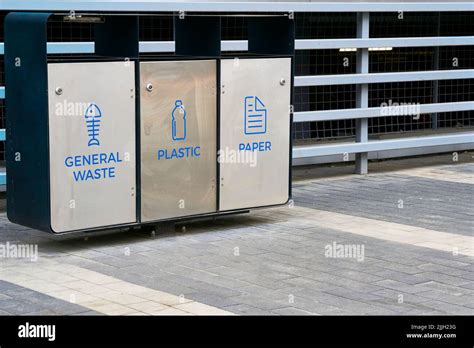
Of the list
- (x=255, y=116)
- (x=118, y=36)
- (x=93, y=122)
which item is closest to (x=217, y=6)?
(x=255, y=116)

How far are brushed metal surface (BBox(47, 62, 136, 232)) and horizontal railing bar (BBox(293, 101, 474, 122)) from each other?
369cm

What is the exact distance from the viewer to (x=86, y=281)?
7914mm

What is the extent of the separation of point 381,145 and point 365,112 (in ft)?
1.93

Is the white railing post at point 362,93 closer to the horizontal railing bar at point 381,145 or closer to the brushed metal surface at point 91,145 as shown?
the horizontal railing bar at point 381,145

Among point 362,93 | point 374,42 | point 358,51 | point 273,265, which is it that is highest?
point 374,42

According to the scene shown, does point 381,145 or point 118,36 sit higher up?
point 118,36

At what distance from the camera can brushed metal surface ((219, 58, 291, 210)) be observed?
32.7 ft

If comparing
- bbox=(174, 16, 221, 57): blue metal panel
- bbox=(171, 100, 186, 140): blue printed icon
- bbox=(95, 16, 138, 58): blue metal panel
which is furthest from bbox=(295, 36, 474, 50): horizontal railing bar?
bbox=(95, 16, 138, 58): blue metal panel

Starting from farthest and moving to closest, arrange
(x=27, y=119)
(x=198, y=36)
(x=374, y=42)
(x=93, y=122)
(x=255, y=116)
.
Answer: (x=374, y=42), (x=255, y=116), (x=198, y=36), (x=93, y=122), (x=27, y=119)

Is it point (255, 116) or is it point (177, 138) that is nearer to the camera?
point (177, 138)

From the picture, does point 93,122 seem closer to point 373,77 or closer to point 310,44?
point 310,44

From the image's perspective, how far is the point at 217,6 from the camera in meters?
11.8

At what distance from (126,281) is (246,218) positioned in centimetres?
295
